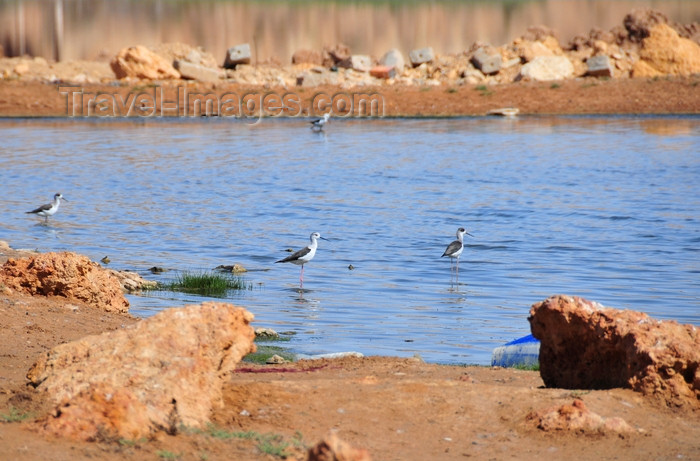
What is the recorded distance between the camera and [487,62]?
58.0m

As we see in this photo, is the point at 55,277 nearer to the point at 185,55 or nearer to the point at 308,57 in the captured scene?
the point at 185,55

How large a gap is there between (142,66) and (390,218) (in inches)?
1353

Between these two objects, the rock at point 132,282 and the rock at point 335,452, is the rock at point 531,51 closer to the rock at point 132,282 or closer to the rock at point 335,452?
the rock at point 132,282

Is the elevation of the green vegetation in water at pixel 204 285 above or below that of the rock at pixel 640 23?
below

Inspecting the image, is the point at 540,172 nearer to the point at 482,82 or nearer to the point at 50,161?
the point at 50,161

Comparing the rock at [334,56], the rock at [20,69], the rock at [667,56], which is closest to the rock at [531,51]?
the rock at [667,56]

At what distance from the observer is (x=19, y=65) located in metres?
58.2

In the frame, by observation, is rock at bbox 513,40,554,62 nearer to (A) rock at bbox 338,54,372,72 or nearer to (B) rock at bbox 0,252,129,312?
(A) rock at bbox 338,54,372,72

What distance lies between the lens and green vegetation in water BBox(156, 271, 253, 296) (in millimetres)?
13094

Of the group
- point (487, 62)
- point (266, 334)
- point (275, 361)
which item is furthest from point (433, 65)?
point (275, 361)

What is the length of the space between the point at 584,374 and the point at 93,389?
11.8 feet

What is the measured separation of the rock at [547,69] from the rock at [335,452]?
51.1 meters

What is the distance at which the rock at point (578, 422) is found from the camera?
6.39 meters

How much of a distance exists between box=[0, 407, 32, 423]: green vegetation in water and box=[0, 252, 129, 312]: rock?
13.9ft
